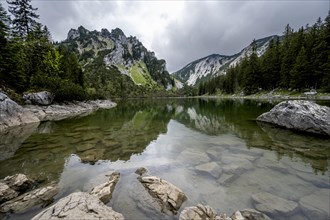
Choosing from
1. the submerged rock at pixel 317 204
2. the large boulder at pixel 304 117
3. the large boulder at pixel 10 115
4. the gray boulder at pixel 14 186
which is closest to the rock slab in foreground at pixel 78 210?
the gray boulder at pixel 14 186

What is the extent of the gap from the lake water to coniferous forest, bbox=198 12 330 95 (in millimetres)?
48957

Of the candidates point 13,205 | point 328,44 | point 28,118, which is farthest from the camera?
point 328,44

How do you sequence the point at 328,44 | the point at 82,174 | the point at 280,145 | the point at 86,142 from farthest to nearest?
1. the point at 328,44
2. the point at 86,142
3. the point at 280,145
4. the point at 82,174

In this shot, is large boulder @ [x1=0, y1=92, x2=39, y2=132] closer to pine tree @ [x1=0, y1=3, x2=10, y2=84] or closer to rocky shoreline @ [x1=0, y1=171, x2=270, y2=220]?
pine tree @ [x1=0, y1=3, x2=10, y2=84]

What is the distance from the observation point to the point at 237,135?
675 inches

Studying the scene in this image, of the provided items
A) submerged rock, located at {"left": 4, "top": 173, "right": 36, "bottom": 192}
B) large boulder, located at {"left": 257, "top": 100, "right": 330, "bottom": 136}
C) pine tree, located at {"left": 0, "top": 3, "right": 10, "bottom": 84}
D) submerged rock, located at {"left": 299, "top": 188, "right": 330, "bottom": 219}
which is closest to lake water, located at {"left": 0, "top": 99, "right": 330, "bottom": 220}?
submerged rock, located at {"left": 299, "top": 188, "right": 330, "bottom": 219}

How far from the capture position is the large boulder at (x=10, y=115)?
23300 millimetres

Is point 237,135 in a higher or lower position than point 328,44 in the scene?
lower

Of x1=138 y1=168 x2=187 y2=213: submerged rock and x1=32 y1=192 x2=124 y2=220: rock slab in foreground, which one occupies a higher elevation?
x1=32 y1=192 x2=124 y2=220: rock slab in foreground

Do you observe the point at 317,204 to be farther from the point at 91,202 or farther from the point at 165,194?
the point at 91,202

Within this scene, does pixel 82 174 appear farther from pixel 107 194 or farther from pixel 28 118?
pixel 28 118

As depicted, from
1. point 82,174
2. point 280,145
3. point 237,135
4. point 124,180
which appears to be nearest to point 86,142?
point 82,174

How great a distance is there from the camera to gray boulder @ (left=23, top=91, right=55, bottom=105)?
3662 cm

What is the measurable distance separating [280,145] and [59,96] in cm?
4546
